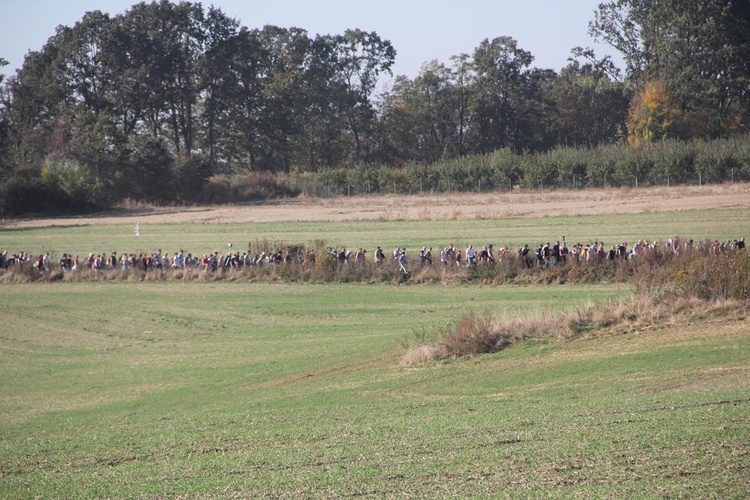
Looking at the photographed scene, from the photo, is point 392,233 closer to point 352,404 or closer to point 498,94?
point 352,404

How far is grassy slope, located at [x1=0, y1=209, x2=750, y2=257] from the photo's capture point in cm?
4834

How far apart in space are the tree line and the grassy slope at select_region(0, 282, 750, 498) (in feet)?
178

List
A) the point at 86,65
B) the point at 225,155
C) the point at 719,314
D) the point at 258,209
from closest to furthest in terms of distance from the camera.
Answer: the point at 719,314, the point at 258,209, the point at 86,65, the point at 225,155

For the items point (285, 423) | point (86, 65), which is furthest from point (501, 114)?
point (285, 423)

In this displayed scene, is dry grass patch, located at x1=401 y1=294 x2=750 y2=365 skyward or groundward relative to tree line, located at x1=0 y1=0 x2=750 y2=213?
groundward

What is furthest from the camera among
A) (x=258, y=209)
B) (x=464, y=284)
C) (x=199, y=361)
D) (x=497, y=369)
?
(x=258, y=209)

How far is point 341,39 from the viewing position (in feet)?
392

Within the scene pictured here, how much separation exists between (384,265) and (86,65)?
77.4 meters

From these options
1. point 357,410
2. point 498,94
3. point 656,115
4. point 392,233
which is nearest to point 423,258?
point 392,233

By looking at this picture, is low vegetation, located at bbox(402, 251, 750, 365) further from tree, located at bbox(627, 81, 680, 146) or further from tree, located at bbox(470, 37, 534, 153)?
tree, located at bbox(470, 37, 534, 153)

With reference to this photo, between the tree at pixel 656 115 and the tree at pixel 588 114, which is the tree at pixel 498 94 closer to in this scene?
the tree at pixel 588 114

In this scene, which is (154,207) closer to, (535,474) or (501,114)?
(501,114)

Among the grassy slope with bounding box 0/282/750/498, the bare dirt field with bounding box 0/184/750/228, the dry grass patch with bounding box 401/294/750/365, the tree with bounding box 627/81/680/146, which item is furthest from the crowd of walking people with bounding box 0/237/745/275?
the tree with bounding box 627/81/680/146

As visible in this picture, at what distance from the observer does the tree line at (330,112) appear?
281 ft
